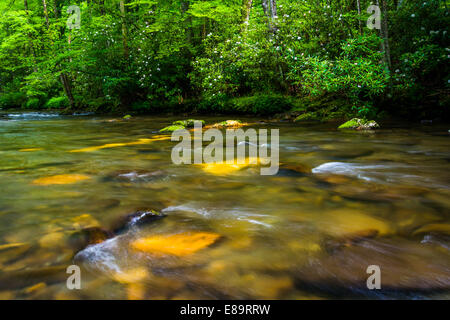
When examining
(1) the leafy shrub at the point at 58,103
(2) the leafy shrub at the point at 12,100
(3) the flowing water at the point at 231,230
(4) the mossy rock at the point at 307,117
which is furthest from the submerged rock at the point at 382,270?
(2) the leafy shrub at the point at 12,100

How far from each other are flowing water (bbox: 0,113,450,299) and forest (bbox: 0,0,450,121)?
462 cm

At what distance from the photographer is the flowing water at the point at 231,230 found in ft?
5.10

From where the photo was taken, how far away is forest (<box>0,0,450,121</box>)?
7.88 meters

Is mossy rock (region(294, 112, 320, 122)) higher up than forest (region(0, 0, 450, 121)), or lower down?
lower down

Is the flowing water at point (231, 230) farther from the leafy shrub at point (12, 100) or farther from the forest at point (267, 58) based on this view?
the leafy shrub at point (12, 100)

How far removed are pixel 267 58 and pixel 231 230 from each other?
10.5 m

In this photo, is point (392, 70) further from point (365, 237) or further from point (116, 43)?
point (116, 43)

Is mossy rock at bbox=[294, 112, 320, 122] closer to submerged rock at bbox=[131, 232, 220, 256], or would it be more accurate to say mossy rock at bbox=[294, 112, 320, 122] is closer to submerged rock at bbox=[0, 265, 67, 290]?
submerged rock at bbox=[131, 232, 220, 256]

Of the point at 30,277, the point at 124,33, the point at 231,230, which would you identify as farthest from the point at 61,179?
the point at 124,33

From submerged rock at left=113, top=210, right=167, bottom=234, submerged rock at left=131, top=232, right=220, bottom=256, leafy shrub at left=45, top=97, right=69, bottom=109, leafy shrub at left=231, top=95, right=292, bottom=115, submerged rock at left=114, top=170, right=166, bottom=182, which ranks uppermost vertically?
leafy shrub at left=45, top=97, right=69, bottom=109

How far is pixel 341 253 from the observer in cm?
183

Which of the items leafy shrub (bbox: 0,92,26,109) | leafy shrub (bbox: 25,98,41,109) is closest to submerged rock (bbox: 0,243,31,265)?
leafy shrub (bbox: 25,98,41,109)

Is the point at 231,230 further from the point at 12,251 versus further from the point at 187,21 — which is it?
the point at 187,21

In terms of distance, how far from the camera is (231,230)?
2.16m
